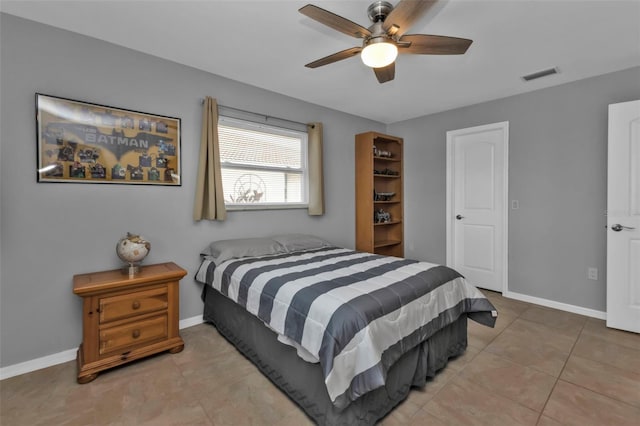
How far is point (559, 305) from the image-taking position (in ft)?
10.8

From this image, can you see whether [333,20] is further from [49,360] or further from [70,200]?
[49,360]

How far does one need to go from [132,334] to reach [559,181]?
14.2 feet

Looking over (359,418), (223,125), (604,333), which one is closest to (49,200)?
(223,125)

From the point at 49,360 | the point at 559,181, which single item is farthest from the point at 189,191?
the point at 559,181

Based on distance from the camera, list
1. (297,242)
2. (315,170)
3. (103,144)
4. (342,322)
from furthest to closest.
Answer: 1. (315,170)
2. (297,242)
3. (103,144)
4. (342,322)

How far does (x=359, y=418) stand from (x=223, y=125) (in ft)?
9.08

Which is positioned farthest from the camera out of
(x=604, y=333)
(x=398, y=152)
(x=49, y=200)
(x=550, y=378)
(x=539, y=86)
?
(x=398, y=152)

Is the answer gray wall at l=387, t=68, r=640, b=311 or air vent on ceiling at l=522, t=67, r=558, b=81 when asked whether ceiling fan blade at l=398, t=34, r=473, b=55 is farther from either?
gray wall at l=387, t=68, r=640, b=311

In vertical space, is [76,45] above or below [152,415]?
above

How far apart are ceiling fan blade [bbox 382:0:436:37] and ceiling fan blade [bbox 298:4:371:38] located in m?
0.15

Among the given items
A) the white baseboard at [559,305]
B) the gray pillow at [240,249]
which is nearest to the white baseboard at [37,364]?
the gray pillow at [240,249]

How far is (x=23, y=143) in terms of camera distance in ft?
6.83

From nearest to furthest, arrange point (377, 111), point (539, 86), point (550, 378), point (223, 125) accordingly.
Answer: point (550, 378) < point (223, 125) < point (539, 86) < point (377, 111)

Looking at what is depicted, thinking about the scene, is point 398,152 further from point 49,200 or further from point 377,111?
point 49,200
